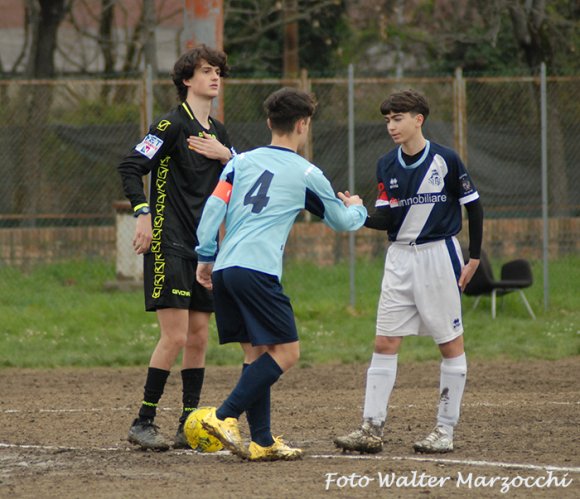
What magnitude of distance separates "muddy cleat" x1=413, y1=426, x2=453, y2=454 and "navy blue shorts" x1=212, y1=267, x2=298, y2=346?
0.98m

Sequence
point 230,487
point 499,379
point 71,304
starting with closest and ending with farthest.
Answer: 1. point 230,487
2. point 499,379
3. point 71,304

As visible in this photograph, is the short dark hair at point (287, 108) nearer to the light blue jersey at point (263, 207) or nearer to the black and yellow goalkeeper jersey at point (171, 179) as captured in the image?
the light blue jersey at point (263, 207)

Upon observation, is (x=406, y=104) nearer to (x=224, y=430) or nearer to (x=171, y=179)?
(x=171, y=179)

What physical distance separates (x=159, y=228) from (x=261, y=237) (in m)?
0.89

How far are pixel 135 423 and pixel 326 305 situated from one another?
23.3ft

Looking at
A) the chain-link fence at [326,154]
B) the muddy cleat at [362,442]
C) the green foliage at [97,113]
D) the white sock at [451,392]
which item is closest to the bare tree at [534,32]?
the chain-link fence at [326,154]

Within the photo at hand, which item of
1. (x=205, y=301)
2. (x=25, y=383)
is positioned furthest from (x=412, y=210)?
(x=25, y=383)

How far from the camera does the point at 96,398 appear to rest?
9.35 meters

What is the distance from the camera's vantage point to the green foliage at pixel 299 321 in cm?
1190

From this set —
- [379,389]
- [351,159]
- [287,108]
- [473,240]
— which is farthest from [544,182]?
[287,108]

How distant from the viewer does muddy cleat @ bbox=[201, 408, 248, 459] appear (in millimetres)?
6078

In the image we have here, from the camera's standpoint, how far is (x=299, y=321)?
44.4ft

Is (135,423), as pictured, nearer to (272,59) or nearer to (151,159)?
(151,159)

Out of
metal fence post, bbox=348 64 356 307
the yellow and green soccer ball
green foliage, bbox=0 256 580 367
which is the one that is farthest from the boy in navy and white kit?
metal fence post, bbox=348 64 356 307
